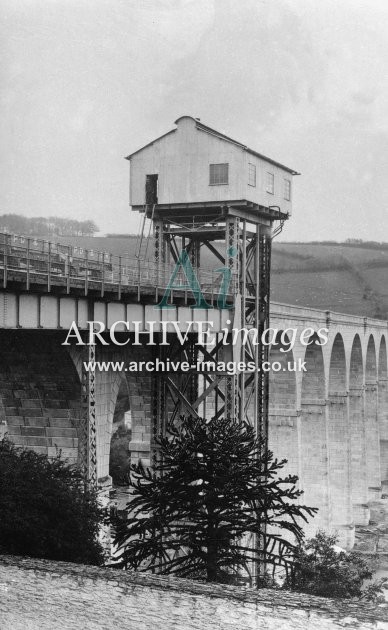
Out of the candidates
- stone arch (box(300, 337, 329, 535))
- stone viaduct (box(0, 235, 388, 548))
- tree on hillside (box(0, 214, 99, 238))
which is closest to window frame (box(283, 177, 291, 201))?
stone viaduct (box(0, 235, 388, 548))

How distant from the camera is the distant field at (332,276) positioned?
131 m

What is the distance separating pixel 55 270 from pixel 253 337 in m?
12.8

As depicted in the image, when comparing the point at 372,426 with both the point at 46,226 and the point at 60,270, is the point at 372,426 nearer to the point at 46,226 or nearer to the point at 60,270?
the point at 46,226

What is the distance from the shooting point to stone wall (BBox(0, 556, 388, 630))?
12188 mm

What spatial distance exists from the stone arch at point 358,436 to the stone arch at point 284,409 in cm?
1195

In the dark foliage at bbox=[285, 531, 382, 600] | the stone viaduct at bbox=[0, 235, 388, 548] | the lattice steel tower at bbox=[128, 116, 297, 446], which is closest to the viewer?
the stone viaduct at bbox=[0, 235, 388, 548]

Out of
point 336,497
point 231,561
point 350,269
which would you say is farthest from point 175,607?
point 350,269

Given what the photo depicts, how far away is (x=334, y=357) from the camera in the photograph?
55.0m

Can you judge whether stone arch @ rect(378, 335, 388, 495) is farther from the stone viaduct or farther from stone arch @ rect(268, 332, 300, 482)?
stone arch @ rect(268, 332, 300, 482)

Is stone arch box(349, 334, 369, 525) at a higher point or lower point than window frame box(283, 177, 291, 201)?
lower

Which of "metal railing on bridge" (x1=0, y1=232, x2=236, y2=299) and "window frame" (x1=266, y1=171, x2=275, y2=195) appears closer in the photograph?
"metal railing on bridge" (x1=0, y1=232, x2=236, y2=299)

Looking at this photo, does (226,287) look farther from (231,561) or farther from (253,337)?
(231,561)

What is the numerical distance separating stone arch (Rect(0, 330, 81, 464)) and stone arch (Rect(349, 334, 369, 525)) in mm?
33157

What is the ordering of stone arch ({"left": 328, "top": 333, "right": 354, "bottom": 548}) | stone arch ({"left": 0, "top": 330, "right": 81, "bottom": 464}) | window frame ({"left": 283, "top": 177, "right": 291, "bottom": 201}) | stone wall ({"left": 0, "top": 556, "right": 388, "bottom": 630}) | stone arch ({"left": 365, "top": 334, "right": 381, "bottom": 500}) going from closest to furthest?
stone wall ({"left": 0, "top": 556, "right": 388, "bottom": 630})
stone arch ({"left": 0, "top": 330, "right": 81, "bottom": 464})
window frame ({"left": 283, "top": 177, "right": 291, "bottom": 201})
stone arch ({"left": 328, "top": 333, "right": 354, "bottom": 548})
stone arch ({"left": 365, "top": 334, "right": 381, "bottom": 500})
